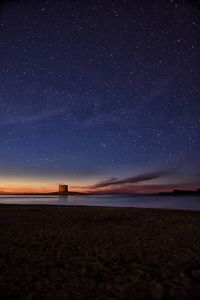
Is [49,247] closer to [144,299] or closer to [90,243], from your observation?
[90,243]

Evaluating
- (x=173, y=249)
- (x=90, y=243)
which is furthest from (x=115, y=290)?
(x=90, y=243)

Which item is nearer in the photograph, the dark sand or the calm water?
the dark sand

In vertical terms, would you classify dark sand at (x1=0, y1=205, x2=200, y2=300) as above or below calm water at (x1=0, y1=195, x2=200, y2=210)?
above

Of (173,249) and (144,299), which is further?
(173,249)

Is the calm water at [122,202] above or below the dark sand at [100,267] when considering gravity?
below

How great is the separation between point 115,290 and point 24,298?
1.60 metres

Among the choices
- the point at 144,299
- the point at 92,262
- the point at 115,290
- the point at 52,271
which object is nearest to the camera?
the point at 144,299

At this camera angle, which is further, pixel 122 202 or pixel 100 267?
pixel 122 202

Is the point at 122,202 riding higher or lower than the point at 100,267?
lower

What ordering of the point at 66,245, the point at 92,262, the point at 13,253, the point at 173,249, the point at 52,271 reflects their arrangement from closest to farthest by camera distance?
the point at 52,271 < the point at 92,262 < the point at 13,253 < the point at 173,249 < the point at 66,245

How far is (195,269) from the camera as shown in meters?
5.81

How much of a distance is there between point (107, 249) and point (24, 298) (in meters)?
3.95

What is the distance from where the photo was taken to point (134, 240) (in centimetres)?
936

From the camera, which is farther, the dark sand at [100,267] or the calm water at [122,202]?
the calm water at [122,202]
